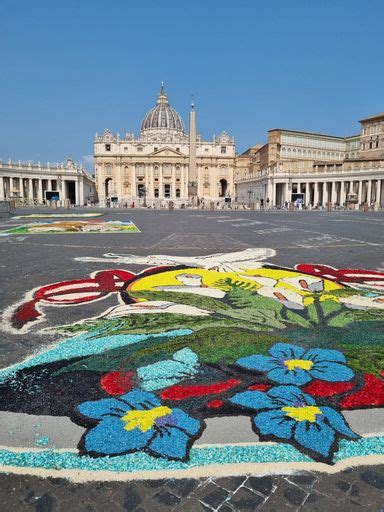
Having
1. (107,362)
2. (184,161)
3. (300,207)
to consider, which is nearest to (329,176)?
(300,207)

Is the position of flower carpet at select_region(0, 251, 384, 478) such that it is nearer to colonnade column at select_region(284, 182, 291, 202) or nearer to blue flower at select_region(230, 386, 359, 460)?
blue flower at select_region(230, 386, 359, 460)

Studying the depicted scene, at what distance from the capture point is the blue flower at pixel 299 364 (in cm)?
352

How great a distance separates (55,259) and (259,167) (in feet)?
338

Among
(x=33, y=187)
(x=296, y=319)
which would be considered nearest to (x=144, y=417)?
(x=296, y=319)

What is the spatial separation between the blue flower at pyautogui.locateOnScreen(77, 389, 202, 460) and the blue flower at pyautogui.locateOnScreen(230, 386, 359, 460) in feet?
1.66

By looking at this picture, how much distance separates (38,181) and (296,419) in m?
88.0

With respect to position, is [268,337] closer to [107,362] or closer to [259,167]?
[107,362]

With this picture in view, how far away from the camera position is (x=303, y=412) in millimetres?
2969

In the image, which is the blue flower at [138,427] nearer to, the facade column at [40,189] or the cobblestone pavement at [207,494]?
the cobblestone pavement at [207,494]

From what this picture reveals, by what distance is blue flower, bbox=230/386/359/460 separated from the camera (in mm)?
2680

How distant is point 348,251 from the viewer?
37.9 ft

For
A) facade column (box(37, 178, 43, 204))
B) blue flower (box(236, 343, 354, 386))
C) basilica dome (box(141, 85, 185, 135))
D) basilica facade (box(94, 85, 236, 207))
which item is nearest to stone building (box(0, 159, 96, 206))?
facade column (box(37, 178, 43, 204))

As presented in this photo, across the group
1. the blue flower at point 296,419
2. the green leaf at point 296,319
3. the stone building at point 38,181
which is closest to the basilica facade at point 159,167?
the stone building at point 38,181

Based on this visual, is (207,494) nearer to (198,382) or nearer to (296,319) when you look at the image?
(198,382)
